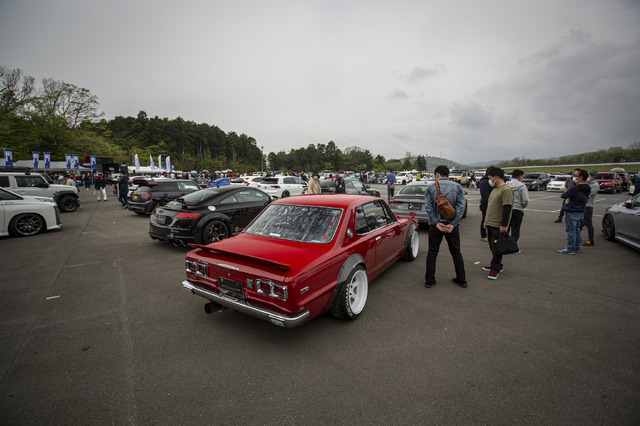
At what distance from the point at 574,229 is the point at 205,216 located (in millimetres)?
7884

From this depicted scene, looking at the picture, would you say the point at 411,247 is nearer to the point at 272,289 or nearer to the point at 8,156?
the point at 272,289

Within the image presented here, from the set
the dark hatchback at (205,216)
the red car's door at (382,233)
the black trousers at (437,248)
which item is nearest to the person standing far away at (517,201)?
the black trousers at (437,248)

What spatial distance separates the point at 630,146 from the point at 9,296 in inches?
4643

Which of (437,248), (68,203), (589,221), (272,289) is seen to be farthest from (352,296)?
(68,203)

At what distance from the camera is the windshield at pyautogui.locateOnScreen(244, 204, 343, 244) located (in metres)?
3.27

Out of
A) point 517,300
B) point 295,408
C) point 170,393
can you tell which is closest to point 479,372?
point 295,408

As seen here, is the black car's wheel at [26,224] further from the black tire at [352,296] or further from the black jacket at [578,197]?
the black jacket at [578,197]

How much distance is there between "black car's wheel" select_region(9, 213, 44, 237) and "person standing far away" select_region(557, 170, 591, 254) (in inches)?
520

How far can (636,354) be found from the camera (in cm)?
261

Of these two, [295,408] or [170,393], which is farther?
[170,393]

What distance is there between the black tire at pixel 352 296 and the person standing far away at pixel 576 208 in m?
5.18

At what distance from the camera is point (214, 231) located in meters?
6.14

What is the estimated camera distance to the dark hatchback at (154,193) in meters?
10.6

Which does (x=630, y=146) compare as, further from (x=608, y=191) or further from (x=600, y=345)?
(x=600, y=345)
